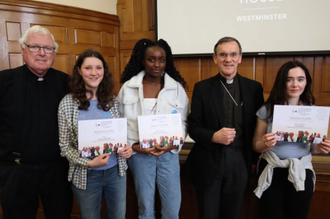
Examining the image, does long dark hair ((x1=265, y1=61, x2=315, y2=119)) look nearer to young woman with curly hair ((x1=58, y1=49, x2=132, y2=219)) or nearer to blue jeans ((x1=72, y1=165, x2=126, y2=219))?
young woman with curly hair ((x1=58, y1=49, x2=132, y2=219))

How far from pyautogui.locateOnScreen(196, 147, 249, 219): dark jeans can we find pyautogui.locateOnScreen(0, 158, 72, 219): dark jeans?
3.06 ft

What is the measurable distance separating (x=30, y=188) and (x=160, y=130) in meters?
0.88

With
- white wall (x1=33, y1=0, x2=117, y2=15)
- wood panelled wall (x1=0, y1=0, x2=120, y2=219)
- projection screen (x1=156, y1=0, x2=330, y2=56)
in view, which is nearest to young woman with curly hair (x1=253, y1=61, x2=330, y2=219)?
projection screen (x1=156, y1=0, x2=330, y2=56)

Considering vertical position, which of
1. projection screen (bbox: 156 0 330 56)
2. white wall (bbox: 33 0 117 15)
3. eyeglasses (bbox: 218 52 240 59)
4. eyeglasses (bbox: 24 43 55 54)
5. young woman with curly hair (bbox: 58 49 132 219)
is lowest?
young woman with curly hair (bbox: 58 49 132 219)

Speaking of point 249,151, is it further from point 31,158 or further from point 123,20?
point 123,20

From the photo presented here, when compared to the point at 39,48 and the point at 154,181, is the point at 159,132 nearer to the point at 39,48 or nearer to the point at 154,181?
the point at 154,181

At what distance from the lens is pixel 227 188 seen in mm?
1465

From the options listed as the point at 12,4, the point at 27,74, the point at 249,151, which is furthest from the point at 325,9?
the point at 12,4

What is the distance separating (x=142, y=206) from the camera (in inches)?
61.1

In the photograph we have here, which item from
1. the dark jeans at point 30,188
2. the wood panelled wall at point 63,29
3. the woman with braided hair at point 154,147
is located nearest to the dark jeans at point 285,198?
the woman with braided hair at point 154,147

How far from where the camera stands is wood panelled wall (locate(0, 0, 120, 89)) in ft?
11.2

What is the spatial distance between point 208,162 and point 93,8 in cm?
366

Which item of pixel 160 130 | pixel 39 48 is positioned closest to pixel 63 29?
pixel 39 48

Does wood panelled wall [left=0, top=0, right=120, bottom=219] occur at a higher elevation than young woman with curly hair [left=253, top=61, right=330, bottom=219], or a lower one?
higher
